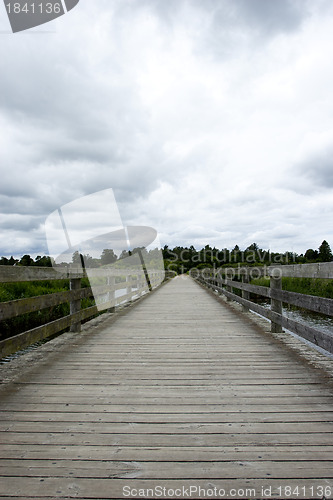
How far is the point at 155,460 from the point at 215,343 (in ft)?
8.65

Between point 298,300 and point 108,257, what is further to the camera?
point 108,257

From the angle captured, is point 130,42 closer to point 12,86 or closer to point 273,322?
point 12,86

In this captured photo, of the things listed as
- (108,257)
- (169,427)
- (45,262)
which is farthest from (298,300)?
(45,262)

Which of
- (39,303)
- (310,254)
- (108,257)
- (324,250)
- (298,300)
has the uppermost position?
(324,250)

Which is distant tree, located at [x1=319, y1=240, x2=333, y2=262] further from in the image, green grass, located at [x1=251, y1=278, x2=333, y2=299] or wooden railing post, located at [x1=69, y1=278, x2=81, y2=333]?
wooden railing post, located at [x1=69, y1=278, x2=81, y2=333]

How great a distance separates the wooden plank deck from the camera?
56.9 inches

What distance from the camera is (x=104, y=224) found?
282 inches

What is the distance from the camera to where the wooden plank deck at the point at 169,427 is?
1445 mm

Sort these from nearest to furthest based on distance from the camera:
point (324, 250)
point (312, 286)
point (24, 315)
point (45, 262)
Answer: point (24, 315) < point (312, 286) < point (45, 262) < point (324, 250)

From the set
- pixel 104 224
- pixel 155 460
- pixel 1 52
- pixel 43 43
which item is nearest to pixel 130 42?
pixel 43 43

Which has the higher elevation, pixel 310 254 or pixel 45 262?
pixel 310 254

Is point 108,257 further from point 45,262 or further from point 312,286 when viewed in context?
point 312,286

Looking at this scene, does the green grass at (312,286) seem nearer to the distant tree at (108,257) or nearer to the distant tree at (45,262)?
the distant tree at (108,257)

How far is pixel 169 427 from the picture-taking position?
194 cm
